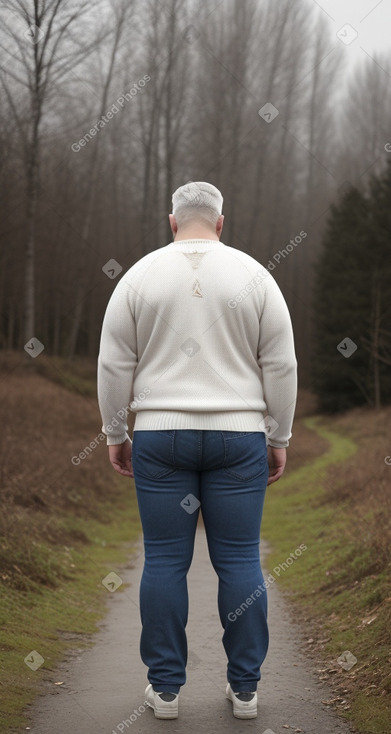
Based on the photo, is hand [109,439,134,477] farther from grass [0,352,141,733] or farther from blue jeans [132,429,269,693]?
grass [0,352,141,733]

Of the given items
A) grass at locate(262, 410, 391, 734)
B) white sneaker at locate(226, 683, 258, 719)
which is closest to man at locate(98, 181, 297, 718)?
white sneaker at locate(226, 683, 258, 719)

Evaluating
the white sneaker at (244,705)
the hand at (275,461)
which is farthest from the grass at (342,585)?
the hand at (275,461)

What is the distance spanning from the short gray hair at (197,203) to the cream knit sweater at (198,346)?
131 millimetres

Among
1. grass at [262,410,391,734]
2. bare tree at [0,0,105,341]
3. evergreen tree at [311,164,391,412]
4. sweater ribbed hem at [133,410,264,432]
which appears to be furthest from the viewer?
evergreen tree at [311,164,391,412]

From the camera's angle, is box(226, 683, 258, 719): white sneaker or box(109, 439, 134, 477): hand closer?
box(226, 683, 258, 719): white sneaker

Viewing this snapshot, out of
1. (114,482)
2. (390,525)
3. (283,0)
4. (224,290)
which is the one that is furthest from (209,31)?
(224,290)

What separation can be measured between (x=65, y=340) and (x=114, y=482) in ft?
73.7

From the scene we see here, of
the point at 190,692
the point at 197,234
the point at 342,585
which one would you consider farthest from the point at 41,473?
the point at 197,234

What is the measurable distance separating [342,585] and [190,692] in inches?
102

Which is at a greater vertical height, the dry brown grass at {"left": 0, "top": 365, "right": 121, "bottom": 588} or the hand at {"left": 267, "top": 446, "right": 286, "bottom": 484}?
the hand at {"left": 267, "top": 446, "right": 286, "bottom": 484}

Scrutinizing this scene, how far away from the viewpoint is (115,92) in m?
28.8

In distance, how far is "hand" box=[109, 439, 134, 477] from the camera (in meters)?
3.82

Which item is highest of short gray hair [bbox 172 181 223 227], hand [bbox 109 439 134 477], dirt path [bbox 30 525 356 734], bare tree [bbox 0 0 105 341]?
bare tree [bbox 0 0 105 341]

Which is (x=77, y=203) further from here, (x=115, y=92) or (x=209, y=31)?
(x=209, y=31)
